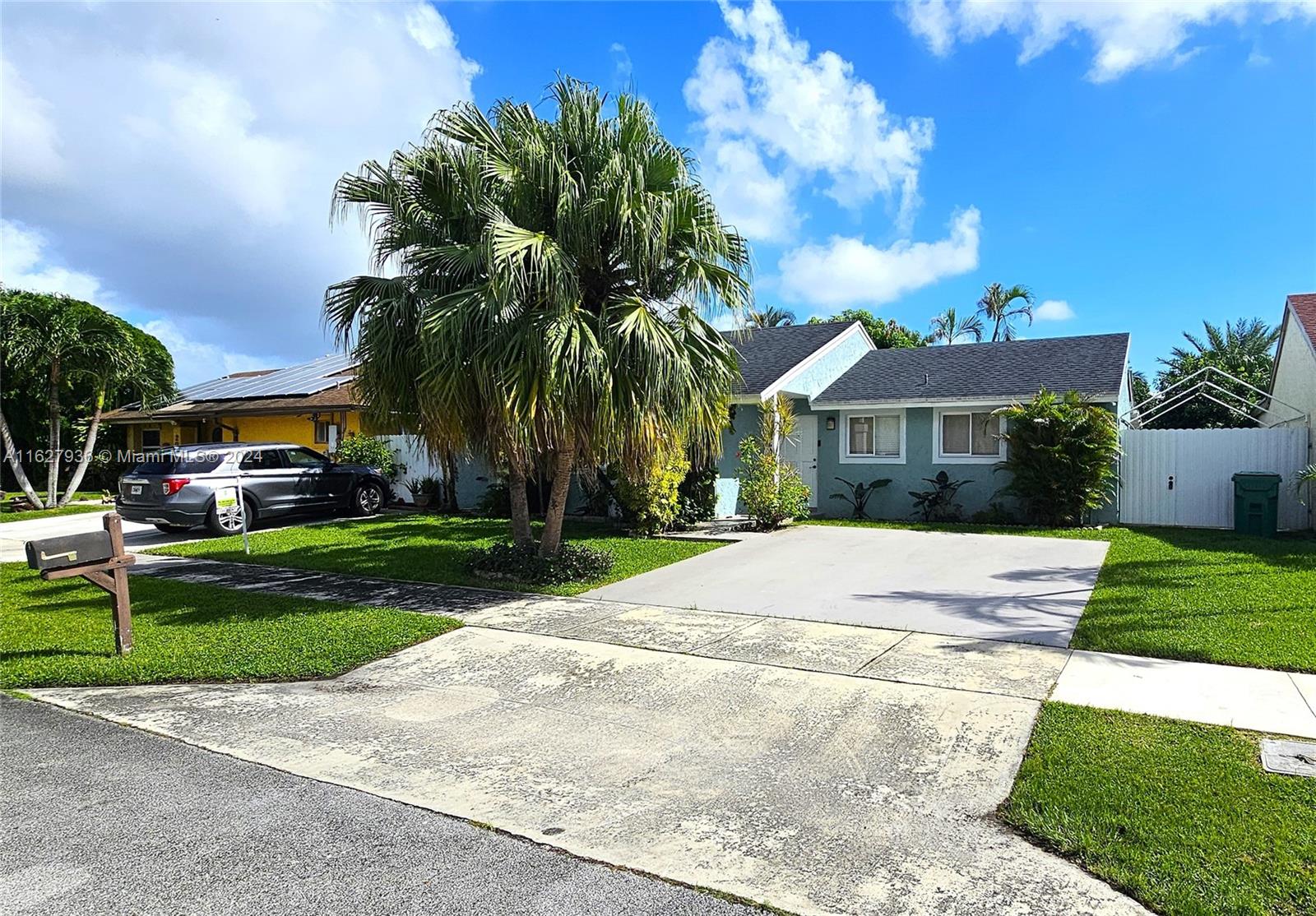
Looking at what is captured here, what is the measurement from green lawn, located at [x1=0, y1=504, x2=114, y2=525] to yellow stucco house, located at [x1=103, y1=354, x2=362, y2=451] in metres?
3.73

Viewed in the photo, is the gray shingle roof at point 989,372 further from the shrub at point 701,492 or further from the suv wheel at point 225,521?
the suv wheel at point 225,521

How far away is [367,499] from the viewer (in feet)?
57.1

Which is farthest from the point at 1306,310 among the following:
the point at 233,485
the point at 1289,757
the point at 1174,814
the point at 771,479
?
the point at 233,485

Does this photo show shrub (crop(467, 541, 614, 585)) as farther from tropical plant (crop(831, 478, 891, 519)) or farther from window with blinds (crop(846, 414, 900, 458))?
window with blinds (crop(846, 414, 900, 458))

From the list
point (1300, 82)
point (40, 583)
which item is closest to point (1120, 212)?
point (1300, 82)

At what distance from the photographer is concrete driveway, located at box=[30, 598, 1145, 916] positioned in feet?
10.6

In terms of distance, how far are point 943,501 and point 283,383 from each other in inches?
781

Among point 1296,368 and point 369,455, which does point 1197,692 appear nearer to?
point 1296,368

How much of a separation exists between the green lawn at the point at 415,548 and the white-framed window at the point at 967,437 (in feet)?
20.2

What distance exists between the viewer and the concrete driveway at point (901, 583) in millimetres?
7523

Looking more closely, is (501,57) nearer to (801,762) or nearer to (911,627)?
(911,627)

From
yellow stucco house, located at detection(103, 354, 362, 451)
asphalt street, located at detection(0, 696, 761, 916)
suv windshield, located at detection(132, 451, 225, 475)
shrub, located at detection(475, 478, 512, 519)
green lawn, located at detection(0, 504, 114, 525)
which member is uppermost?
yellow stucco house, located at detection(103, 354, 362, 451)

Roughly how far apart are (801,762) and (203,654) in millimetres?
5167

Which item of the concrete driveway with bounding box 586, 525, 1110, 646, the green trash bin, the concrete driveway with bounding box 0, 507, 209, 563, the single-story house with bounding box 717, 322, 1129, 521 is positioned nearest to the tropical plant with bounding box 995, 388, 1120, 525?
the single-story house with bounding box 717, 322, 1129, 521
